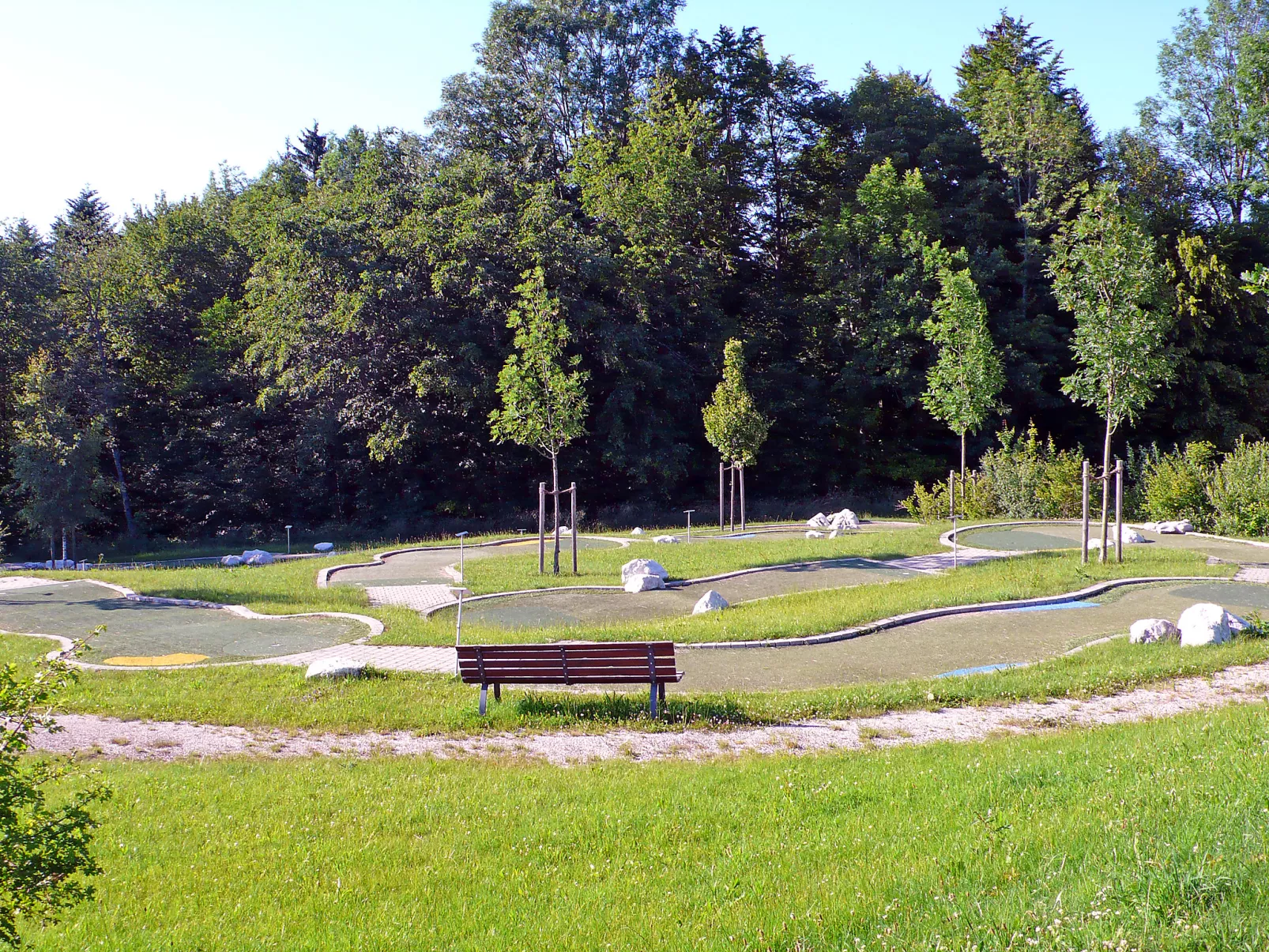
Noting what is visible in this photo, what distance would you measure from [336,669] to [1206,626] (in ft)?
37.2

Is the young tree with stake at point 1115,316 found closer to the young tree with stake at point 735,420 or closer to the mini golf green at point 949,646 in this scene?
the mini golf green at point 949,646

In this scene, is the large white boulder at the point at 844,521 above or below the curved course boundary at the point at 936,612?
above

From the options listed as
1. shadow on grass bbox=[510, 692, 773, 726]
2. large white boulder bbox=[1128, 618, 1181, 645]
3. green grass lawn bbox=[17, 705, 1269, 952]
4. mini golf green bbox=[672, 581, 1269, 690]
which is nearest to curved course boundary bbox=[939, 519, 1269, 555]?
mini golf green bbox=[672, 581, 1269, 690]

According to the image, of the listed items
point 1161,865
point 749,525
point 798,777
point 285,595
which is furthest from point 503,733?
point 749,525

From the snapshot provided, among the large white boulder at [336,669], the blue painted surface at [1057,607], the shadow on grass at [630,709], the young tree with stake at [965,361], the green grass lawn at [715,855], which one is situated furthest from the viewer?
the young tree with stake at [965,361]

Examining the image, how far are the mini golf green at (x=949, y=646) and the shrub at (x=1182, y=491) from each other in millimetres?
10976

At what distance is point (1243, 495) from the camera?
79.9 feet

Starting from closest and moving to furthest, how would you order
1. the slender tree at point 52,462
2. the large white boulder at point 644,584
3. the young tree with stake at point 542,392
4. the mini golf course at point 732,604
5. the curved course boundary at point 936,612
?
the mini golf course at point 732,604 → the curved course boundary at point 936,612 → the large white boulder at point 644,584 → the young tree with stake at point 542,392 → the slender tree at point 52,462

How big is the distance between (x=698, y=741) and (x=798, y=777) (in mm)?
1891

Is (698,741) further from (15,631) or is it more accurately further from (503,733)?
(15,631)

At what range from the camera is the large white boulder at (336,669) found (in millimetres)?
11508

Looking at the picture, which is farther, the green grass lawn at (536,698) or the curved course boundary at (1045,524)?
the curved course boundary at (1045,524)

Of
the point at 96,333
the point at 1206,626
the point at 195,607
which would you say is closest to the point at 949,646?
the point at 1206,626

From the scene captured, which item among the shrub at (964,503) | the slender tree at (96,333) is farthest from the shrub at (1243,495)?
the slender tree at (96,333)
